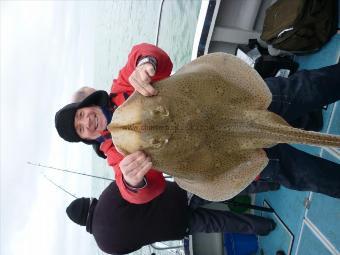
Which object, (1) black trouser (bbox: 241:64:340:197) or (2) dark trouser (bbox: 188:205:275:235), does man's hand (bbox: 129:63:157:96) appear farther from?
(2) dark trouser (bbox: 188:205:275:235)

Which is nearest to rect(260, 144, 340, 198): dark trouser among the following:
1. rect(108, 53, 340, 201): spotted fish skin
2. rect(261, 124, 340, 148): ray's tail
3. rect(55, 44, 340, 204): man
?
rect(55, 44, 340, 204): man

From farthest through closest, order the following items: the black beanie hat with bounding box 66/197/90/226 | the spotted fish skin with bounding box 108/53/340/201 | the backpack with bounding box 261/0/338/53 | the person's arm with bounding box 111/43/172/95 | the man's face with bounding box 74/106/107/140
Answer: the backpack with bounding box 261/0/338/53 → the black beanie hat with bounding box 66/197/90/226 → the man's face with bounding box 74/106/107/140 → the person's arm with bounding box 111/43/172/95 → the spotted fish skin with bounding box 108/53/340/201

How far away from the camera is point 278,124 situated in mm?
2133

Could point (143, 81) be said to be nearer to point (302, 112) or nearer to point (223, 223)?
point (302, 112)

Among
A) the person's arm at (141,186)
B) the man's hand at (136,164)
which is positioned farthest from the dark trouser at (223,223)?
the man's hand at (136,164)

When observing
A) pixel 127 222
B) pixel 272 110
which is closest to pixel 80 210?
pixel 127 222

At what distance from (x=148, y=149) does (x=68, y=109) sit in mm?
1415

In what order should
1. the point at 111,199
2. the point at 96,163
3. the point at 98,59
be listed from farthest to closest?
the point at 96,163
the point at 98,59
the point at 111,199

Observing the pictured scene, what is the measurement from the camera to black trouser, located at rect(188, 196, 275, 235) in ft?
13.2

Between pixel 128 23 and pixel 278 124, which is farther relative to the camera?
pixel 128 23

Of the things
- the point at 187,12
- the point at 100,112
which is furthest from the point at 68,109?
the point at 187,12

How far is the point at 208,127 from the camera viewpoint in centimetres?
220

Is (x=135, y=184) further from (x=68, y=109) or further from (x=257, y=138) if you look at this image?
(x=68, y=109)

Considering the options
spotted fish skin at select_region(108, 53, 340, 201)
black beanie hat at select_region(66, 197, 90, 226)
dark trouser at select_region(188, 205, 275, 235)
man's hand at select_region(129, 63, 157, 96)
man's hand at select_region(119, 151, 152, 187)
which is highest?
man's hand at select_region(129, 63, 157, 96)
